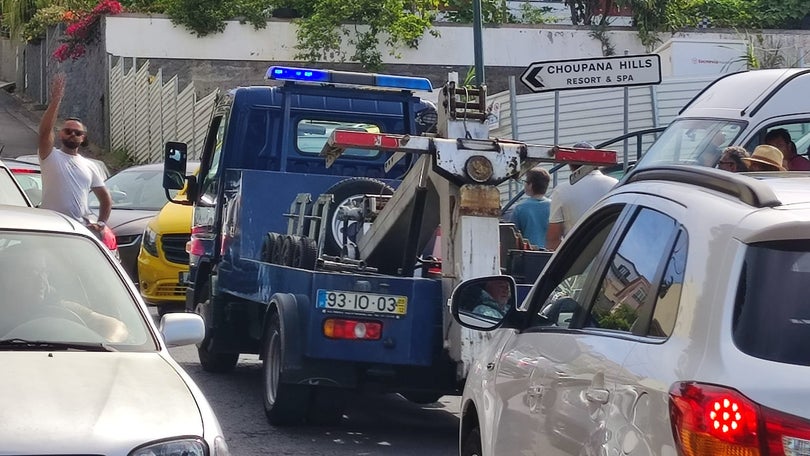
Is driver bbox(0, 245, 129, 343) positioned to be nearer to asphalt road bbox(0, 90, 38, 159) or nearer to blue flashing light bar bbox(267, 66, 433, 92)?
blue flashing light bar bbox(267, 66, 433, 92)

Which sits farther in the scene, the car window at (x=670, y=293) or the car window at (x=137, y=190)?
the car window at (x=137, y=190)

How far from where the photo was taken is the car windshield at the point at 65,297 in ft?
17.7

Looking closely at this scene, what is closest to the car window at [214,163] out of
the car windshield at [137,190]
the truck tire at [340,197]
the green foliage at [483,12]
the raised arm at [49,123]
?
the raised arm at [49,123]

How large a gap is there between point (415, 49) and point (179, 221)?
16.4 meters

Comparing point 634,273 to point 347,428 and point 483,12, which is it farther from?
point 483,12

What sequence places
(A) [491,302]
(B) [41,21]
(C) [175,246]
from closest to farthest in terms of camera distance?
(A) [491,302] → (C) [175,246] → (B) [41,21]

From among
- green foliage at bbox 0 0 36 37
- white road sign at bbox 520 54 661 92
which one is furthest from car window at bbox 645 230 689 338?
green foliage at bbox 0 0 36 37

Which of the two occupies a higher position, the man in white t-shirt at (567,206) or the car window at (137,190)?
the car window at (137,190)

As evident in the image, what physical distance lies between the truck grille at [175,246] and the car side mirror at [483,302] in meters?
9.13

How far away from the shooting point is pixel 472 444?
560cm

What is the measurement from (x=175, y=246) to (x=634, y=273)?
1036 centimetres

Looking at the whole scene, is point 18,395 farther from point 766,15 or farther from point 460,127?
point 766,15

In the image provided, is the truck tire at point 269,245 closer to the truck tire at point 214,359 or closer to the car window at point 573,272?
the truck tire at point 214,359

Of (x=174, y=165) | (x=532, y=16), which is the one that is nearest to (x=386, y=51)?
(x=532, y=16)
